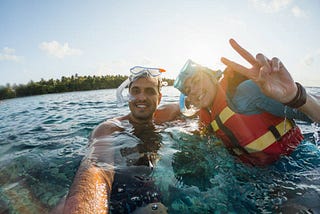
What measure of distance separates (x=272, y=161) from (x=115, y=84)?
134 ft

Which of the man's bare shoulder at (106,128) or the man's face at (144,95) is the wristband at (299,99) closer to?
the man's face at (144,95)

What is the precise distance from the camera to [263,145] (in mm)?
2576

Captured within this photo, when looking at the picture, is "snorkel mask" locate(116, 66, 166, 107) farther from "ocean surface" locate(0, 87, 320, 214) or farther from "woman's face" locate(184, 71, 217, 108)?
"woman's face" locate(184, 71, 217, 108)

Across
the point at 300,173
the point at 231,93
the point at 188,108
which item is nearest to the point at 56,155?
the point at 188,108

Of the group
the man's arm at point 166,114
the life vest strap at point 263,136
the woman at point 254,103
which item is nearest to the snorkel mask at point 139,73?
the man's arm at point 166,114

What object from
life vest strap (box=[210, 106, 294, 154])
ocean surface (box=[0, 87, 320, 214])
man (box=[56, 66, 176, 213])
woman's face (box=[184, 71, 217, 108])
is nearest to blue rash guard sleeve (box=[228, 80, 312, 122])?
life vest strap (box=[210, 106, 294, 154])

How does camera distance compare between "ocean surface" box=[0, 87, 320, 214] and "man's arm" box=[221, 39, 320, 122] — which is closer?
"man's arm" box=[221, 39, 320, 122]

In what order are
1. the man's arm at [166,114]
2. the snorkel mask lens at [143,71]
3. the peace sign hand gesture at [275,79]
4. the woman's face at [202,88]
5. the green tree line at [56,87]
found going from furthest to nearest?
1. the green tree line at [56,87]
2. the man's arm at [166,114]
3. the snorkel mask lens at [143,71]
4. the woman's face at [202,88]
5. the peace sign hand gesture at [275,79]

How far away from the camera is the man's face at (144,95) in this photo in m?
4.32

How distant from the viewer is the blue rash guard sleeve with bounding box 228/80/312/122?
2289 millimetres

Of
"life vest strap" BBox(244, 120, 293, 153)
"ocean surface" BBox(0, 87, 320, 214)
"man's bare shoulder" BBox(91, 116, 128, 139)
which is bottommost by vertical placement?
"ocean surface" BBox(0, 87, 320, 214)

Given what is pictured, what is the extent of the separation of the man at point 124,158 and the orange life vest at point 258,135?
112cm

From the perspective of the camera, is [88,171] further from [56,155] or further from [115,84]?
[115,84]

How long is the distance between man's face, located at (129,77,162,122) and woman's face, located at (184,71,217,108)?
4.37 ft
